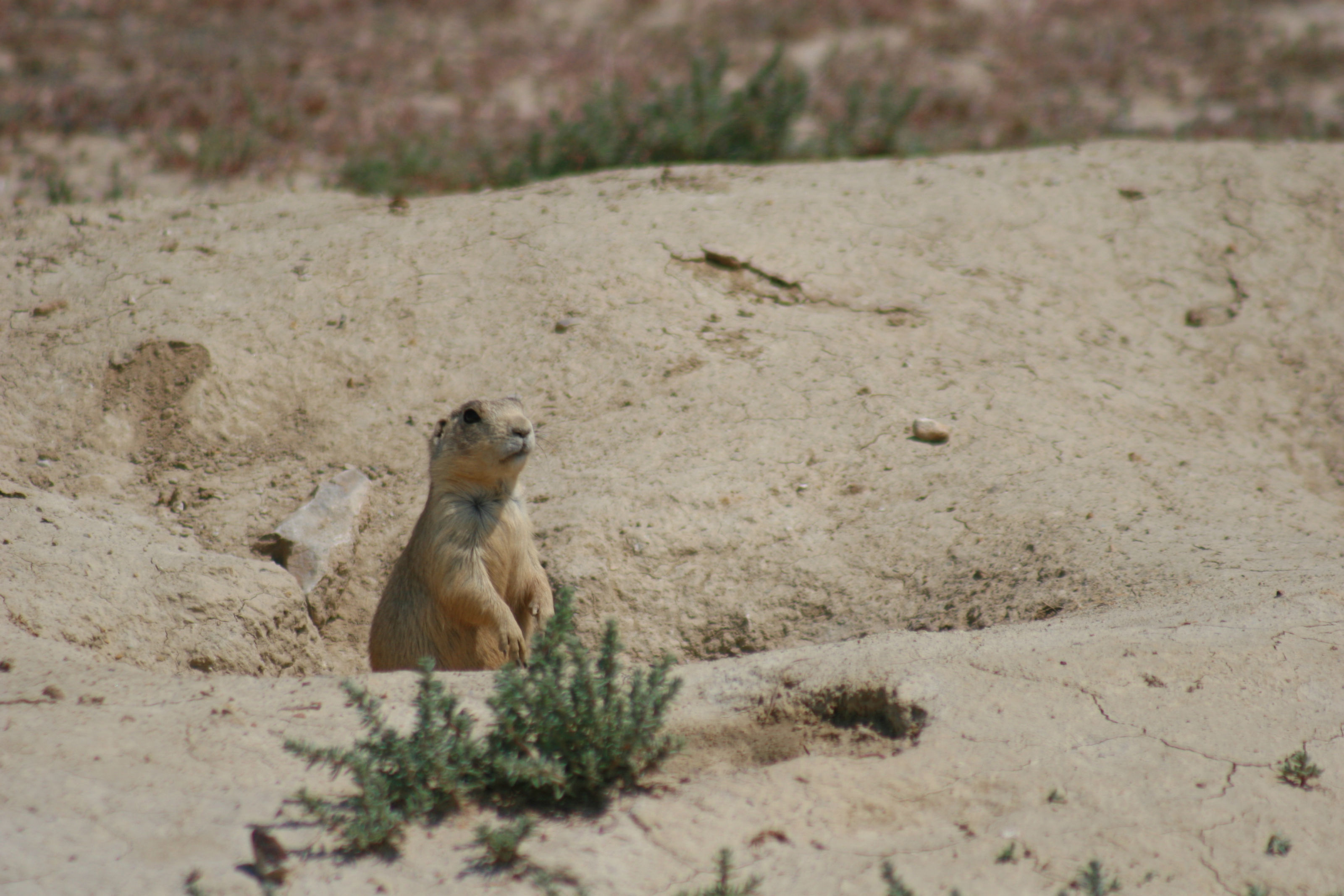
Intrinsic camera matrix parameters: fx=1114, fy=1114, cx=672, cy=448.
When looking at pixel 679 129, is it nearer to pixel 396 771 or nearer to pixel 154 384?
pixel 154 384

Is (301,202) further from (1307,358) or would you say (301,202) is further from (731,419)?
(1307,358)

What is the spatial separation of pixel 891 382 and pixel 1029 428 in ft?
2.32

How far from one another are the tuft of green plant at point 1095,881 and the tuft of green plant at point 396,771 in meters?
1.50

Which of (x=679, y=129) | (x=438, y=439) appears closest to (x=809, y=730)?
(x=438, y=439)

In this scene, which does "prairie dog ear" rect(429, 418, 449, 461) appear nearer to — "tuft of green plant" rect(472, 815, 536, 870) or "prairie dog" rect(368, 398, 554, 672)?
"prairie dog" rect(368, 398, 554, 672)

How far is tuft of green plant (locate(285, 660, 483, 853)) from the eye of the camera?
2.68 metres

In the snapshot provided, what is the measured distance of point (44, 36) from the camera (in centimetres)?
1149

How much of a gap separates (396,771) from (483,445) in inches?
71.0

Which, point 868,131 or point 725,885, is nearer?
point 725,885

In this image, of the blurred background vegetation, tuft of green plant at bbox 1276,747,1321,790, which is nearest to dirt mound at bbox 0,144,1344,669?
tuft of green plant at bbox 1276,747,1321,790

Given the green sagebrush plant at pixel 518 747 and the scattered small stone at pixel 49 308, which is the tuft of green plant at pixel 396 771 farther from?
the scattered small stone at pixel 49 308

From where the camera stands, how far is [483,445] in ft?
14.6

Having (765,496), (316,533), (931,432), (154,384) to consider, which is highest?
(154,384)

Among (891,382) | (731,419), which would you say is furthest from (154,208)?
(891,382)
